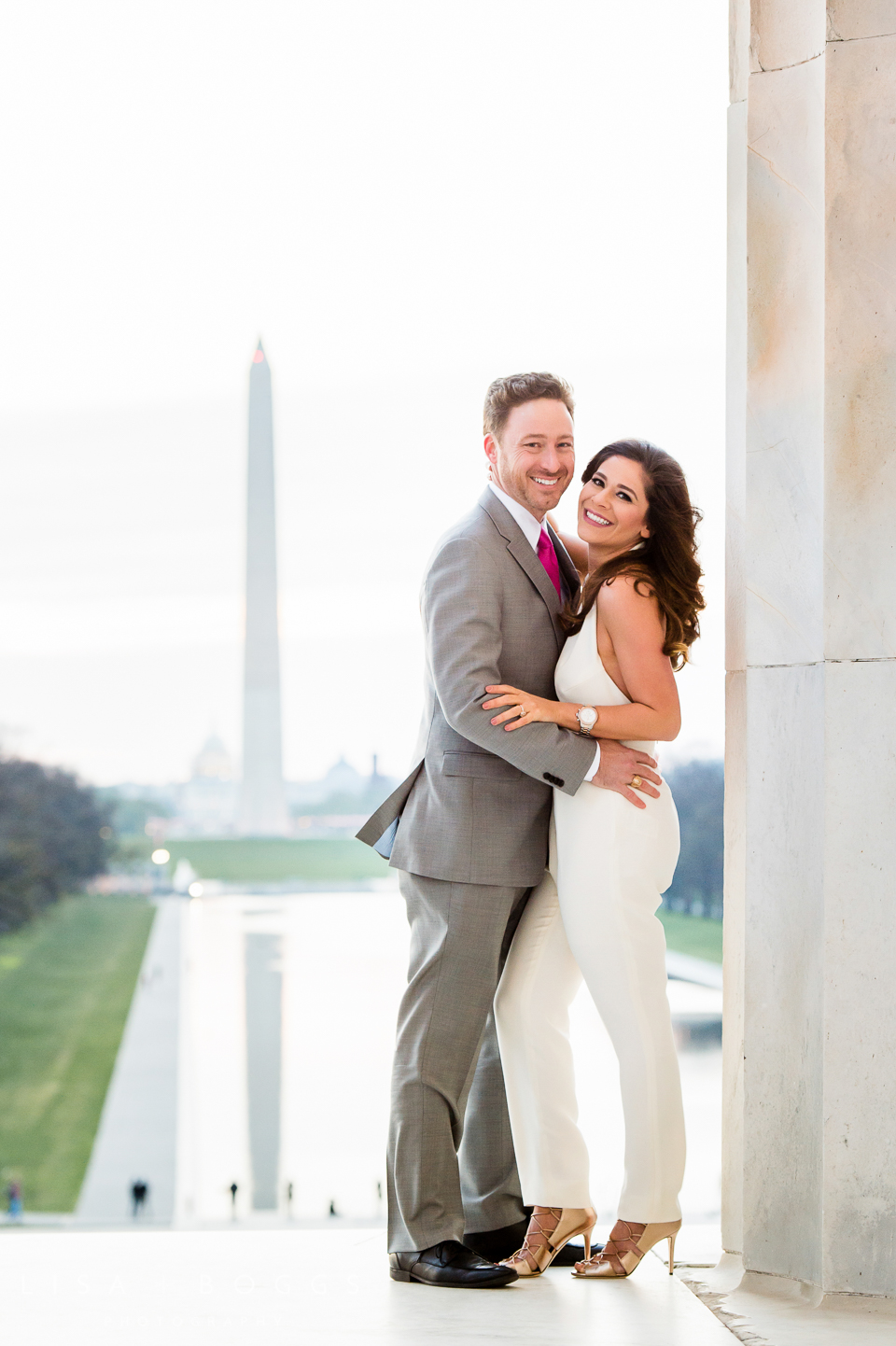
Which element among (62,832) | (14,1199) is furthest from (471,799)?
(62,832)

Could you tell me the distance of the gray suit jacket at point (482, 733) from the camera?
2.63 m

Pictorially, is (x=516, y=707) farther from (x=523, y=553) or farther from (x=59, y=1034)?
(x=59, y=1034)

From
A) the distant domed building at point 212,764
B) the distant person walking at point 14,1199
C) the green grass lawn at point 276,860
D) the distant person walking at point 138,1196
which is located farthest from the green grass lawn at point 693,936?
the distant domed building at point 212,764

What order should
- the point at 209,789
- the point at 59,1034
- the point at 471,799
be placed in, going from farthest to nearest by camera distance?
the point at 209,789, the point at 59,1034, the point at 471,799

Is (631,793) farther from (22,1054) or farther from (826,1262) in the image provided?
(22,1054)

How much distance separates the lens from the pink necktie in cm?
289

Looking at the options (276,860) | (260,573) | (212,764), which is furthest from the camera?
(212,764)

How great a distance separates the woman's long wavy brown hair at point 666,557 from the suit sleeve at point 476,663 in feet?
0.75

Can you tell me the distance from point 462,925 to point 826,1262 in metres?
0.95

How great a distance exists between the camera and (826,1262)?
252 cm

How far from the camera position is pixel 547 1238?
271cm

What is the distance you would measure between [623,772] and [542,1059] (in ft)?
2.04

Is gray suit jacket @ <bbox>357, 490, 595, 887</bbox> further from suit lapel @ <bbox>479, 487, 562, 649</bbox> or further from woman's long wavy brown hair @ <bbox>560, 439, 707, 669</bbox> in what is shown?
woman's long wavy brown hair @ <bbox>560, 439, 707, 669</bbox>

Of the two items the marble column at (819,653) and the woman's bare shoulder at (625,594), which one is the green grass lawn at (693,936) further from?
the woman's bare shoulder at (625,594)
